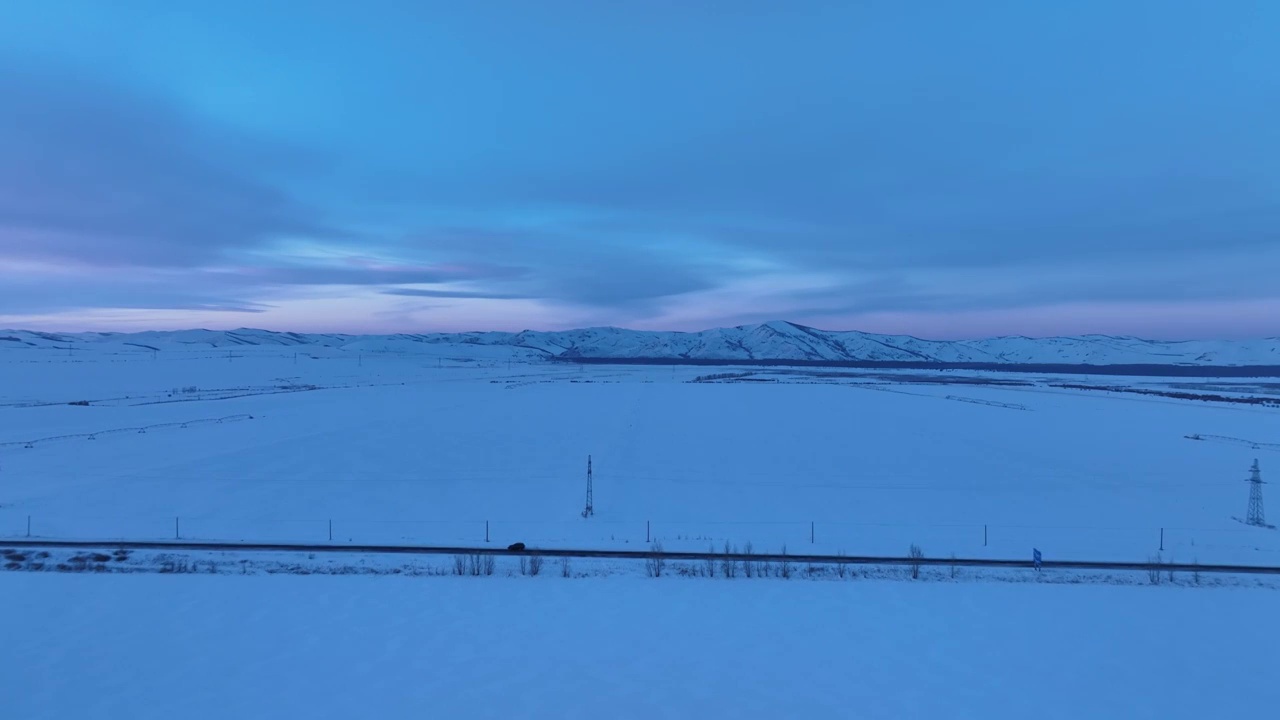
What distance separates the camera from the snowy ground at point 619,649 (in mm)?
9859

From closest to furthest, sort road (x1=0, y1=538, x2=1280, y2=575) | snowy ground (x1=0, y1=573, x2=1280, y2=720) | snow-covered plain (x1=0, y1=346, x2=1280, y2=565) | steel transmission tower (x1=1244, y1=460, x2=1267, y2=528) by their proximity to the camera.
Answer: snowy ground (x1=0, y1=573, x2=1280, y2=720), road (x1=0, y1=538, x2=1280, y2=575), snow-covered plain (x1=0, y1=346, x2=1280, y2=565), steel transmission tower (x1=1244, y1=460, x2=1267, y2=528)

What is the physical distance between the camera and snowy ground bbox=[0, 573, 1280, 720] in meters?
9.86

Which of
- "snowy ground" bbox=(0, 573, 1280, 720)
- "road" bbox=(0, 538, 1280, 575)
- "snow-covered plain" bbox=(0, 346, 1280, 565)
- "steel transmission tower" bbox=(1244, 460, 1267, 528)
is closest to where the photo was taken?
"snowy ground" bbox=(0, 573, 1280, 720)

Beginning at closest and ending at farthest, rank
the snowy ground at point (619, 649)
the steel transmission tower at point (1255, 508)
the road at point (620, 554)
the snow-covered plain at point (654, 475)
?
the snowy ground at point (619, 649) < the road at point (620, 554) < the snow-covered plain at point (654, 475) < the steel transmission tower at point (1255, 508)

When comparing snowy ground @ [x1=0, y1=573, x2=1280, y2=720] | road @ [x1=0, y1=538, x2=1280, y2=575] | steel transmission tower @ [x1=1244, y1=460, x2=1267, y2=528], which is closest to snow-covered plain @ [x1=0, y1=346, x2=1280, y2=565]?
steel transmission tower @ [x1=1244, y1=460, x2=1267, y2=528]

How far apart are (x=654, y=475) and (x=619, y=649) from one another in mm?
15289

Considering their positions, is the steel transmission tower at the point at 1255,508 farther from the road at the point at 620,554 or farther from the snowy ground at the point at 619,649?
the snowy ground at the point at 619,649

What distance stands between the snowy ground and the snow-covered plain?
4292 mm

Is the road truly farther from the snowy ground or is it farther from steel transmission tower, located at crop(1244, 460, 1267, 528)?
steel transmission tower, located at crop(1244, 460, 1267, 528)

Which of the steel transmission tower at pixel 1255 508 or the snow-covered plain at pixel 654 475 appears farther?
the steel transmission tower at pixel 1255 508

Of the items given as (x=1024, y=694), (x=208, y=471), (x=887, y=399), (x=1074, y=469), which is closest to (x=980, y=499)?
(x=1074, y=469)

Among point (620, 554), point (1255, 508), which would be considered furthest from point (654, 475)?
point (1255, 508)

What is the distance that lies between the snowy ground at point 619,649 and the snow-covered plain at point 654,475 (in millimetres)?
4292

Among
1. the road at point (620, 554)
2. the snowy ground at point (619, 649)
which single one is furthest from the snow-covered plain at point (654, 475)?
the snowy ground at point (619, 649)
